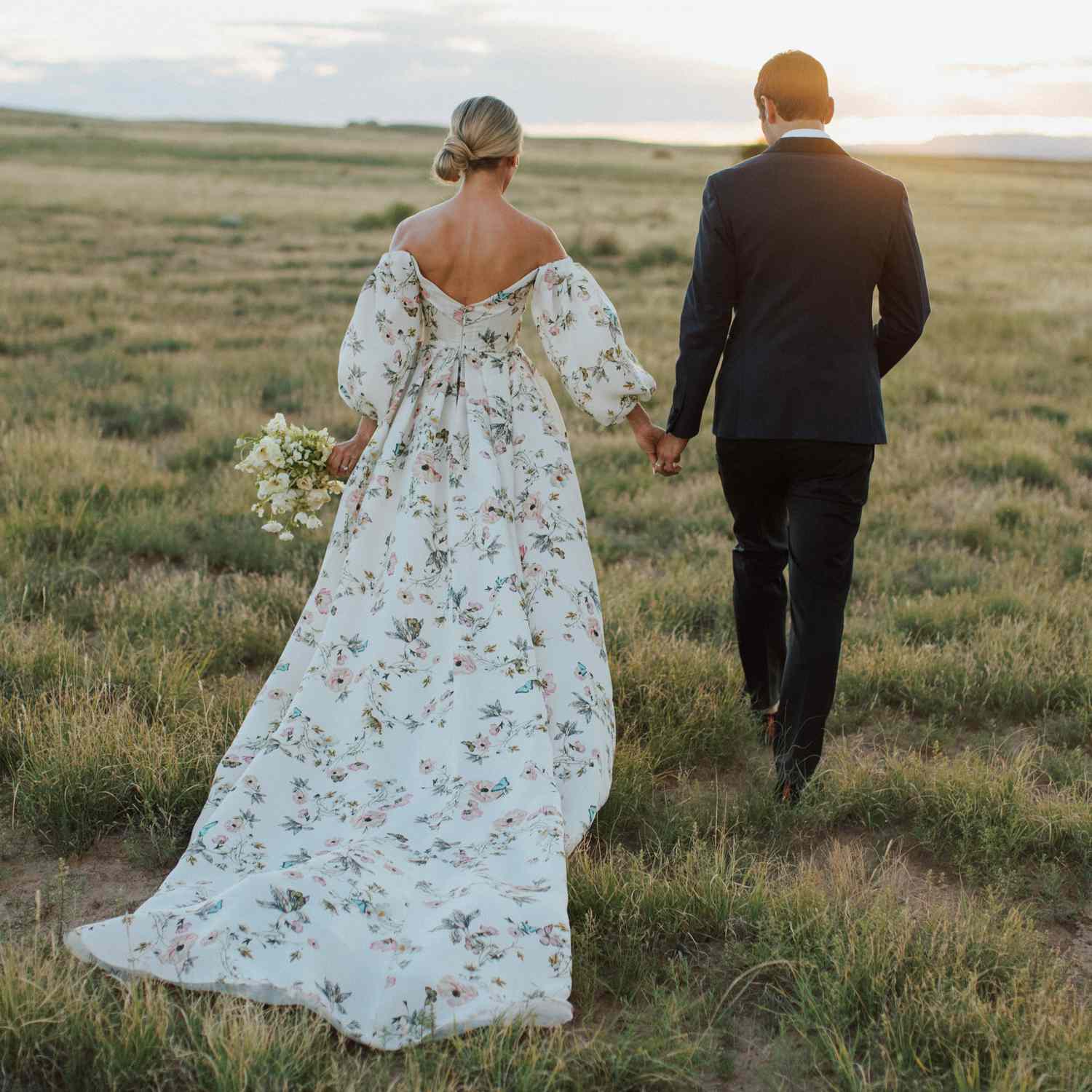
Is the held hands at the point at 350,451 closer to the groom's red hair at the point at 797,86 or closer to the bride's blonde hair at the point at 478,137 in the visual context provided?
the bride's blonde hair at the point at 478,137

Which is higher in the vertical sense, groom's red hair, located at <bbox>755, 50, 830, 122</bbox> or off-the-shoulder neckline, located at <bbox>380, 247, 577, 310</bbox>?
groom's red hair, located at <bbox>755, 50, 830, 122</bbox>

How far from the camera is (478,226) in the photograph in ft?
13.2

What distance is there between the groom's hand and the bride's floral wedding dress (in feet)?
0.77

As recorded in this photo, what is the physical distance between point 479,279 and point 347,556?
114cm

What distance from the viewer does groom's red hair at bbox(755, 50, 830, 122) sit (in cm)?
379

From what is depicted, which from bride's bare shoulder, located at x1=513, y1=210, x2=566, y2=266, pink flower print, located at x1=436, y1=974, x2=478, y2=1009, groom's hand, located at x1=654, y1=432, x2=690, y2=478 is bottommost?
pink flower print, located at x1=436, y1=974, x2=478, y2=1009

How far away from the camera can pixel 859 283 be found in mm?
3852

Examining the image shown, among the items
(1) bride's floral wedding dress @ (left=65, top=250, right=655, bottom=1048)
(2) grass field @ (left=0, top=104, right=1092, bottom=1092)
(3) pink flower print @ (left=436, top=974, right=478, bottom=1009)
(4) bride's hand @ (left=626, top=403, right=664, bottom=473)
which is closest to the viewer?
(2) grass field @ (left=0, top=104, right=1092, bottom=1092)

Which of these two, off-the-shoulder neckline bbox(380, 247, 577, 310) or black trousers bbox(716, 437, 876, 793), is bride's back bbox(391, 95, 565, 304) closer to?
off-the-shoulder neckline bbox(380, 247, 577, 310)

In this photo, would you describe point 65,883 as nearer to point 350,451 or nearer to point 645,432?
point 350,451

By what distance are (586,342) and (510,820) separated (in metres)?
1.77

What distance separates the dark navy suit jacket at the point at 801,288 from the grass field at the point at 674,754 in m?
1.38

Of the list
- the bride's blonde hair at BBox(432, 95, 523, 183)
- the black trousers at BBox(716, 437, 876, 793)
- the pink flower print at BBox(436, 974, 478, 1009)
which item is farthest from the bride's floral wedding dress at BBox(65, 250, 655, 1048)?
the black trousers at BBox(716, 437, 876, 793)

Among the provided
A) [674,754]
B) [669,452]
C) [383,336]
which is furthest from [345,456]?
[674,754]
